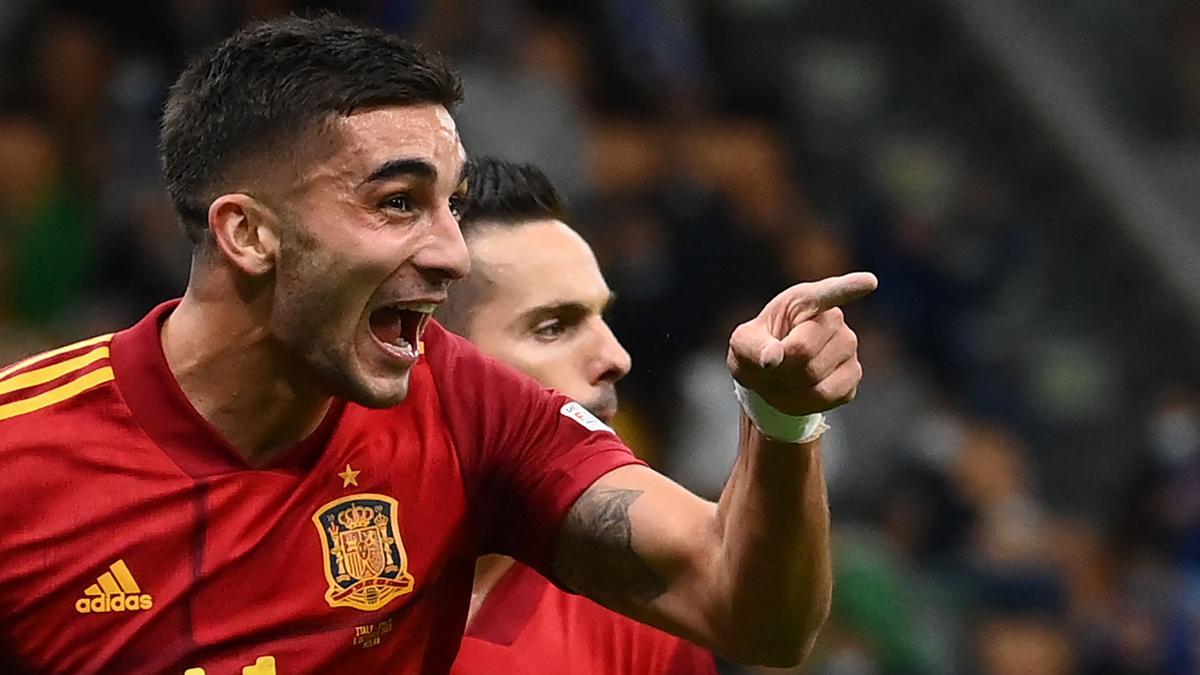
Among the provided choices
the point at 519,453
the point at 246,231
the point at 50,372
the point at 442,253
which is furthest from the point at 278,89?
the point at 519,453

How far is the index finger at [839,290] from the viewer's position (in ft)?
7.97

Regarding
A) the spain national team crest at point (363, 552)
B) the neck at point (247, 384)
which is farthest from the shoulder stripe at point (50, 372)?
the spain national team crest at point (363, 552)

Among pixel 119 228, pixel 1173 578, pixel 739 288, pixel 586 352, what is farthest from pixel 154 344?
pixel 1173 578

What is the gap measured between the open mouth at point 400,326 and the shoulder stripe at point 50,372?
41 centimetres

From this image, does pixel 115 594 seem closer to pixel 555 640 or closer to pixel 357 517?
pixel 357 517

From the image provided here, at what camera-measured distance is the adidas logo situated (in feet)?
9.05

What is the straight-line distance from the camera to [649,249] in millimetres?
7691

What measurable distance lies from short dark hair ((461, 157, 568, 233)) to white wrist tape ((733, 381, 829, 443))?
1.26 m

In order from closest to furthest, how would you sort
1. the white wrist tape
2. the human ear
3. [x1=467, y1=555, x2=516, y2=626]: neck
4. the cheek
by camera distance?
the white wrist tape
the human ear
[x1=467, y1=555, x2=516, y2=626]: neck
the cheek

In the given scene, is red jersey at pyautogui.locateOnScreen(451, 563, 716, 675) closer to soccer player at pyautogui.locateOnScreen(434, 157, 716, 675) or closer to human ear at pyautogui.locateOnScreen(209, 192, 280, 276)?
soccer player at pyautogui.locateOnScreen(434, 157, 716, 675)

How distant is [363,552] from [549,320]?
947mm

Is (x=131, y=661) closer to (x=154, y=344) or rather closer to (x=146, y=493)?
(x=146, y=493)

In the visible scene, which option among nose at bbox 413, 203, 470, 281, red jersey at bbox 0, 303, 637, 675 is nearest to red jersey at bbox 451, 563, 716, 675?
red jersey at bbox 0, 303, 637, 675

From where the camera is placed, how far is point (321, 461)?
2.91 metres
